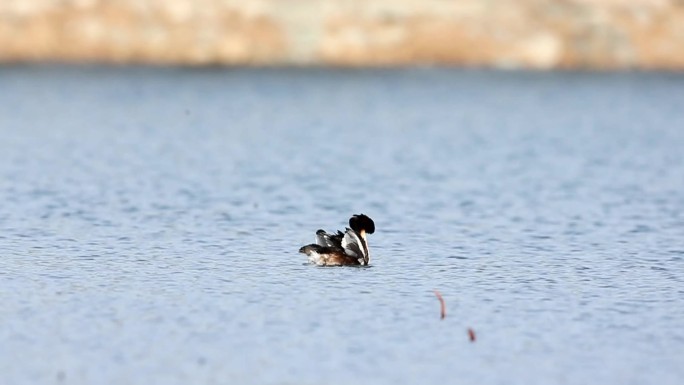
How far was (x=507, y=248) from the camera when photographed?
2427 centimetres

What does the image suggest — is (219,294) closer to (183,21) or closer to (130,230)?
(130,230)

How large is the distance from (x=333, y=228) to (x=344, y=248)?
18.8 feet

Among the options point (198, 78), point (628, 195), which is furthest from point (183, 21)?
point (628, 195)

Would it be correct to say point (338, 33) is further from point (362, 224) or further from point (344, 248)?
point (344, 248)

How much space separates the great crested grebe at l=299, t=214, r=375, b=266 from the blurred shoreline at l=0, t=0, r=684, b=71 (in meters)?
47.4

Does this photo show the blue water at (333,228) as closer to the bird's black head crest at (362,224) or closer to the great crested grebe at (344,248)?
the great crested grebe at (344,248)

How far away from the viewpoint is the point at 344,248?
70.5 feet

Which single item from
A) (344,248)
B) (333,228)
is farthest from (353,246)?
(333,228)

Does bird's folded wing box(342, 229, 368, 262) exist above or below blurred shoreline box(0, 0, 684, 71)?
below

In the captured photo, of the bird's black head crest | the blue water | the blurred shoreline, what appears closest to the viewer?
the blue water

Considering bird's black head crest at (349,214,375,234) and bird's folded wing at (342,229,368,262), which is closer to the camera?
bird's folded wing at (342,229,368,262)

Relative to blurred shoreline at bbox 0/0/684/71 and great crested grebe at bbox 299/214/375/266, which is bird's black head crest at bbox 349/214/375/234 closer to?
great crested grebe at bbox 299/214/375/266

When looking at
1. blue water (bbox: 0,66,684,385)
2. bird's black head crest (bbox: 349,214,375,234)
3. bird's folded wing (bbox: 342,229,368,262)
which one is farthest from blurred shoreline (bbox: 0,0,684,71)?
bird's folded wing (bbox: 342,229,368,262)

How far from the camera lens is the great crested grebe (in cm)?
2144
